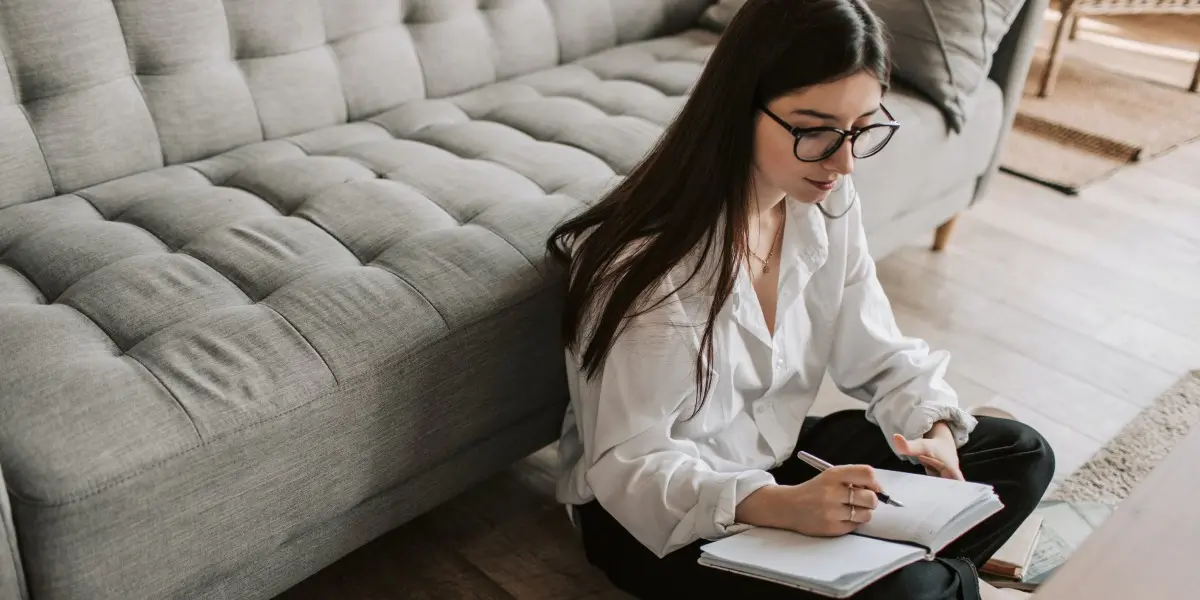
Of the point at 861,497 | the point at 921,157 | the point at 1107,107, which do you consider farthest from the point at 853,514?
the point at 1107,107

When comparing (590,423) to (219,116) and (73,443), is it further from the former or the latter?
(219,116)

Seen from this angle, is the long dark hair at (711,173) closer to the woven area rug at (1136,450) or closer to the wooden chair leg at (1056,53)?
the woven area rug at (1136,450)

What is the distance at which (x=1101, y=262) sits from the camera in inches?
93.9

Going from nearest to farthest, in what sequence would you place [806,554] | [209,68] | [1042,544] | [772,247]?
[806,554] < [772,247] < [1042,544] < [209,68]

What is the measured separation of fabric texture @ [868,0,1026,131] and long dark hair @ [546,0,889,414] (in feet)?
3.03

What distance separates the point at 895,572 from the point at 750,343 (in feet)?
1.01

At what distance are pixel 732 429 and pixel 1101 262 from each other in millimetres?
1500

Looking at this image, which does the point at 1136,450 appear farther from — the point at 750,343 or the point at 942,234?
the point at 750,343

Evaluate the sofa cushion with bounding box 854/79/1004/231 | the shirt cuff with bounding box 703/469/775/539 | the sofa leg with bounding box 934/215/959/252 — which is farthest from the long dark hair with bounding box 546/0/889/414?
the sofa leg with bounding box 934/215/959/252

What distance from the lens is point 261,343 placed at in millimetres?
1116

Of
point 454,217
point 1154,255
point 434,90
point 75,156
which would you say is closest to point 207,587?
point 454,217

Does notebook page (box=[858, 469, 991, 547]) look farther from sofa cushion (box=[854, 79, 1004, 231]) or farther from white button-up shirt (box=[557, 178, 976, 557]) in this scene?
sofa cushion (box=[854, 79, 1004, 231])

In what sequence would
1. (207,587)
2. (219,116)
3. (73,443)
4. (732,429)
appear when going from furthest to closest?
(219,116)
(732,429)
(207,587)
(73,443)

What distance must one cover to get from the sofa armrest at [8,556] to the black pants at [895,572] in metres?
0.61
